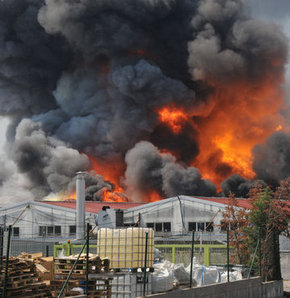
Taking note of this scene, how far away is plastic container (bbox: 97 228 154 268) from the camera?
15.3 m

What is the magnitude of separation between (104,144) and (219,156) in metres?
17.9

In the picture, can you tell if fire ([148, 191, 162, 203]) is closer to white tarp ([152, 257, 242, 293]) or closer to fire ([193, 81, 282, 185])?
fire ([193, 81, 282, 185])

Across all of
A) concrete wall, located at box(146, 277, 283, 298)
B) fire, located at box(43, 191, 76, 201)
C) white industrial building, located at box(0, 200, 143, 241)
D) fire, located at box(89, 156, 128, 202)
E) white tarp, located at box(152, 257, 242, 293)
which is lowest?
concrete wall, located at box(146, 277, 283, 298)

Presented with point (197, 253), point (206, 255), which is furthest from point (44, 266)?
point (197, 253)

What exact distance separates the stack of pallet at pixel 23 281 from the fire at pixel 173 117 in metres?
61.6

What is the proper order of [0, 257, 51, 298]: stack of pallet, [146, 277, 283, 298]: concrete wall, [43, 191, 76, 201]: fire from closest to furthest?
[0, 257, 51, 298]: stack of pallet → [146, 277, 283, 298]: concrete wall → [43, 191, 76, 201]: fire

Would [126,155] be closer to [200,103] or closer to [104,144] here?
[104,144]

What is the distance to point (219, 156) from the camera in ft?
260

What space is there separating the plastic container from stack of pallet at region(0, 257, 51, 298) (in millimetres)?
3160

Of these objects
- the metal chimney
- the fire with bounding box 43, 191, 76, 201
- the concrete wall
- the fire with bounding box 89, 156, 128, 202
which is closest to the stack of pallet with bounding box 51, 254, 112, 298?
the concrete wall

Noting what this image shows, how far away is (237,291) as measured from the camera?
17.4 meters

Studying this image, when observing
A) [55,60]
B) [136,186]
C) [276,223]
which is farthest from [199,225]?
[55,60]

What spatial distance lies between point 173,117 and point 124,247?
60649 millimetres

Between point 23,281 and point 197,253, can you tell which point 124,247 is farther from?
point 197,253
